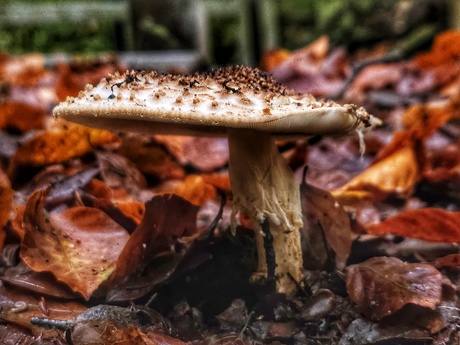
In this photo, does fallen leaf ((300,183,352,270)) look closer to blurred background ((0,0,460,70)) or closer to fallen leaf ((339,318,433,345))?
fallen leaf ((339,318,433,345))

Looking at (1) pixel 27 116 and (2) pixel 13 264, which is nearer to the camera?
(2) pixel 13 264

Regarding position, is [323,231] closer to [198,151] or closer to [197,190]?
[197,190]

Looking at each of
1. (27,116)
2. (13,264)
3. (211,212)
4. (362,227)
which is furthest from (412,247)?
(27,116)

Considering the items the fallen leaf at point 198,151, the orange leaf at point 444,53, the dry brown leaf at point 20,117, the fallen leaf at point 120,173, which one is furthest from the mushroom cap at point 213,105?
the orange leaf at point 444,53

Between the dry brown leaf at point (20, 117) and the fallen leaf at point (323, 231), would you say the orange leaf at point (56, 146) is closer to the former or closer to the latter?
the dry brown leaf at point (20, 117)

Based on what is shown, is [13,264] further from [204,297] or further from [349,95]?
[349,95]

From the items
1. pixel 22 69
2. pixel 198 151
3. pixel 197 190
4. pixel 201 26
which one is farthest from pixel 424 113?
pixel 22 69
